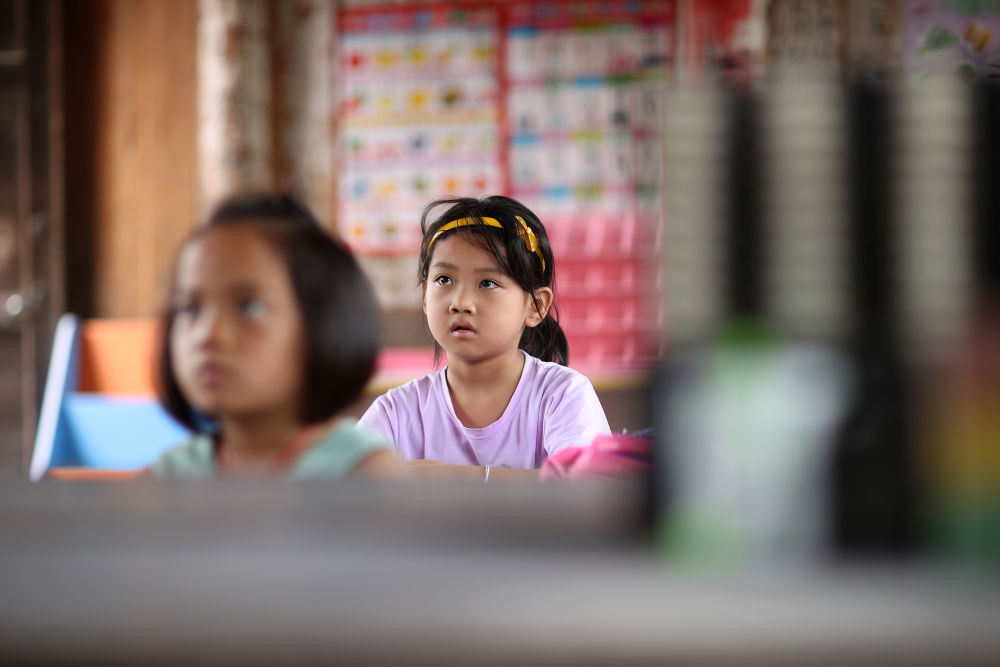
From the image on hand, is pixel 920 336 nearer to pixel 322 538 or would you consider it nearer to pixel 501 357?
pixel 322 538

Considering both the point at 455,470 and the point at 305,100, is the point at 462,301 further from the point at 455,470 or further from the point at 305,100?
the point at 305,100

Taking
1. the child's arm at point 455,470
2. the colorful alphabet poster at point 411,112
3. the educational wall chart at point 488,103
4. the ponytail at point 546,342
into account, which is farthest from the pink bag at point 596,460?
the colorful alphabet poster at point 411,112

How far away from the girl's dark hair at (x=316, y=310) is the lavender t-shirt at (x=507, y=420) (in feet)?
0.42

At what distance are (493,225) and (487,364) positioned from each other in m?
0.10

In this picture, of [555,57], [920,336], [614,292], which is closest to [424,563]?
[920,336]

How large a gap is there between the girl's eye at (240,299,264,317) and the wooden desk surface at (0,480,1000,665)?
0.16m

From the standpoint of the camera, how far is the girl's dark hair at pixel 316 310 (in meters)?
0.42

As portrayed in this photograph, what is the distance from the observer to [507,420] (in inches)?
24.0

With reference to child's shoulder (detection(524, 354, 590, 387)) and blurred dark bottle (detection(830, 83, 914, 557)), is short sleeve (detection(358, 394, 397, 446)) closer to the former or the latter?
child's shoulder (detection(524, 354, 590, 387))

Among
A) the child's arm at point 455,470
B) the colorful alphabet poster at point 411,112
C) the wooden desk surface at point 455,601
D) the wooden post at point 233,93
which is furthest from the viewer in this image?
the colorful alphabet poster at point 411,112

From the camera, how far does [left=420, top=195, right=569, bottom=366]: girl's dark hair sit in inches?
23.3

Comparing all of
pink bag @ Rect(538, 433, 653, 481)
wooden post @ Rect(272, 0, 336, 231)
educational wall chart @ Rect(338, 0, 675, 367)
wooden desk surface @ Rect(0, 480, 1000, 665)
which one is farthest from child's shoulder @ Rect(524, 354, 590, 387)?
wooden post @ Rect(272, 0, 336, 231)

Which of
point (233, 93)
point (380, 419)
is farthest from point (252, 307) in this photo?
point (233, 93)

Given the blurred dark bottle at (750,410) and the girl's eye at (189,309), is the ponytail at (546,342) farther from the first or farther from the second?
the blurred dark bottle at (750,410)
